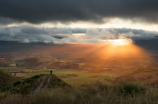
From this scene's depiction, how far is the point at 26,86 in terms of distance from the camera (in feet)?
57.5

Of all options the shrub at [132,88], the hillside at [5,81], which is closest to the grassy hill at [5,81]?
the hillside at [5,81]

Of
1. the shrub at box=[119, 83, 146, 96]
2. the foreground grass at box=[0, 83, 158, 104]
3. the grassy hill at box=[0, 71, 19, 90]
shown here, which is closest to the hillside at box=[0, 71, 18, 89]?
the grassy hill at box=[0, 71, 19, 90]

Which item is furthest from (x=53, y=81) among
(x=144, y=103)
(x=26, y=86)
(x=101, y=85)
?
(x=144, y=103)

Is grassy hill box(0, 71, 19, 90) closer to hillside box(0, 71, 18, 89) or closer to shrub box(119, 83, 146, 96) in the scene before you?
hillside box(0, 71, 18, 89)

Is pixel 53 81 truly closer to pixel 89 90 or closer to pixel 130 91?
pixel 89 90

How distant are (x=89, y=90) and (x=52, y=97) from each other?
2.66m

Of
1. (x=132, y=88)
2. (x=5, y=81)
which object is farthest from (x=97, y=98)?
(x=5, y=81)

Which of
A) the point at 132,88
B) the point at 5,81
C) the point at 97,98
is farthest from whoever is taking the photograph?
the point at 5,81

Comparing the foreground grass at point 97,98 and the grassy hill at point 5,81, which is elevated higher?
the foreground grass at point 97,98

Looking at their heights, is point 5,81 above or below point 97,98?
below

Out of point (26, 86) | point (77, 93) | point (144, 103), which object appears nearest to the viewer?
point (144, 103)

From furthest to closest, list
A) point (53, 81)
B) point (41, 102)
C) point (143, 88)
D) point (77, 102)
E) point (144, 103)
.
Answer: point (53, 81)
point (143, 88)
point (41, 102)
point (77, 102)
point (144, 103)

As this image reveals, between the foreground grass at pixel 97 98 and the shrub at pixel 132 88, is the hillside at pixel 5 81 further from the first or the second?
the shrub at pixel 132 88

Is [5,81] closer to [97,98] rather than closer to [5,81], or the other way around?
[5,81]
